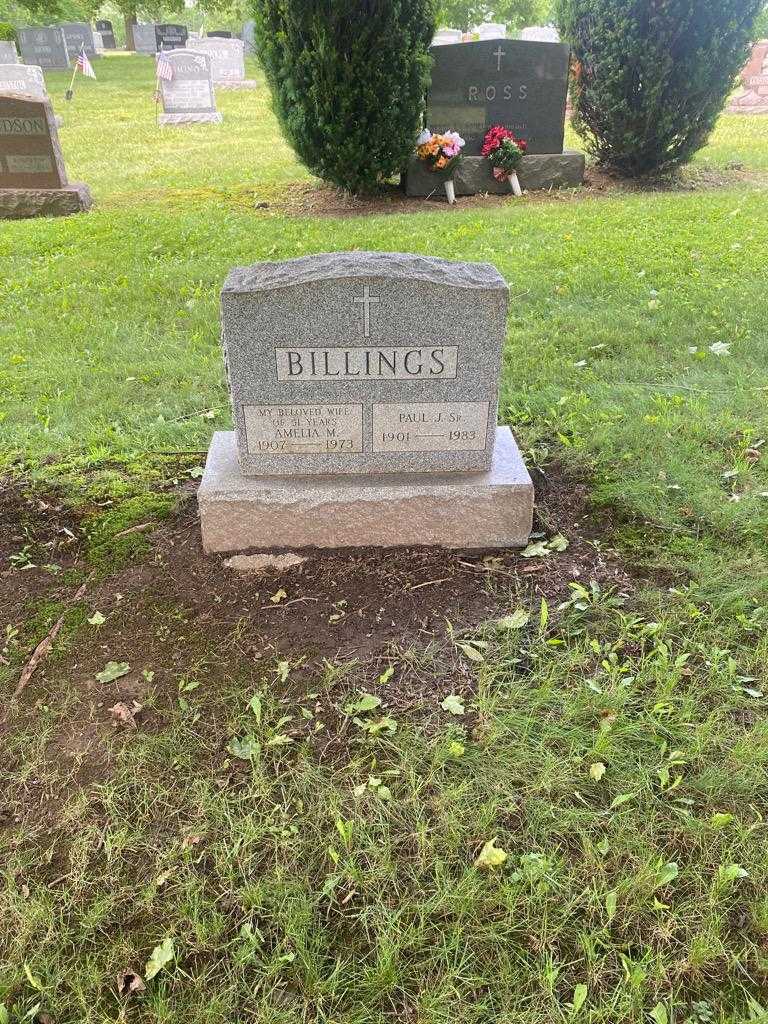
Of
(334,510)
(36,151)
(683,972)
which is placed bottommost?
(683,972)

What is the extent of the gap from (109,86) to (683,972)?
2691cm

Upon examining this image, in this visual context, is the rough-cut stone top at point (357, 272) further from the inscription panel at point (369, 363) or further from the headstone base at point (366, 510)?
the headstone base at point (366, 510)

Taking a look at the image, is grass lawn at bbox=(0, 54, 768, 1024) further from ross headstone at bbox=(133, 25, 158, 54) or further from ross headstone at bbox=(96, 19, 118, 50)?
ross headstone at bbox=(96, 19, 118, 50)

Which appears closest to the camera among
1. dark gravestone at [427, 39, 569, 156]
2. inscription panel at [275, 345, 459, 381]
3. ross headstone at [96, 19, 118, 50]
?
inscription panel at [275, 345, 459, 381]

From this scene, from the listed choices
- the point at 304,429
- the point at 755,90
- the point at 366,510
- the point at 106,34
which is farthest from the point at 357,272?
the point at 106,34

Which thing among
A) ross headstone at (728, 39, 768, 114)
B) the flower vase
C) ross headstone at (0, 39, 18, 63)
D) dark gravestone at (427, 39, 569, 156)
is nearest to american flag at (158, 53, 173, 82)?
dark gravestone at (427, 39, 569, 156)

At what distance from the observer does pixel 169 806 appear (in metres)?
2.18

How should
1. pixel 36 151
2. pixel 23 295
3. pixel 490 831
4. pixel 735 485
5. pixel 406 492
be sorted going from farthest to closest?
pixel 36 151, pixel 23 295, pixel 735 485, pixel 406 492, pixel 490 831

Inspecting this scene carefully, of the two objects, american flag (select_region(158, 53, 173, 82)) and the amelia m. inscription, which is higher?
american flag (select_region(158, 53, 173, 82))

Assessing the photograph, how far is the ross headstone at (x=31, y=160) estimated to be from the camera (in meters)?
9.30

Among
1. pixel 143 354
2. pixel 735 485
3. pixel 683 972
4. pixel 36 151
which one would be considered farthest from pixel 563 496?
pixel 36 151

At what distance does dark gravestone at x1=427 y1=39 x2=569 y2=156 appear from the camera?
900 centimetres

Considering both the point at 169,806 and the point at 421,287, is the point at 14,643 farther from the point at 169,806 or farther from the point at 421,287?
the point at 421,287

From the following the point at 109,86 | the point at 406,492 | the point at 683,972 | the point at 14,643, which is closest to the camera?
the point at 683,972
